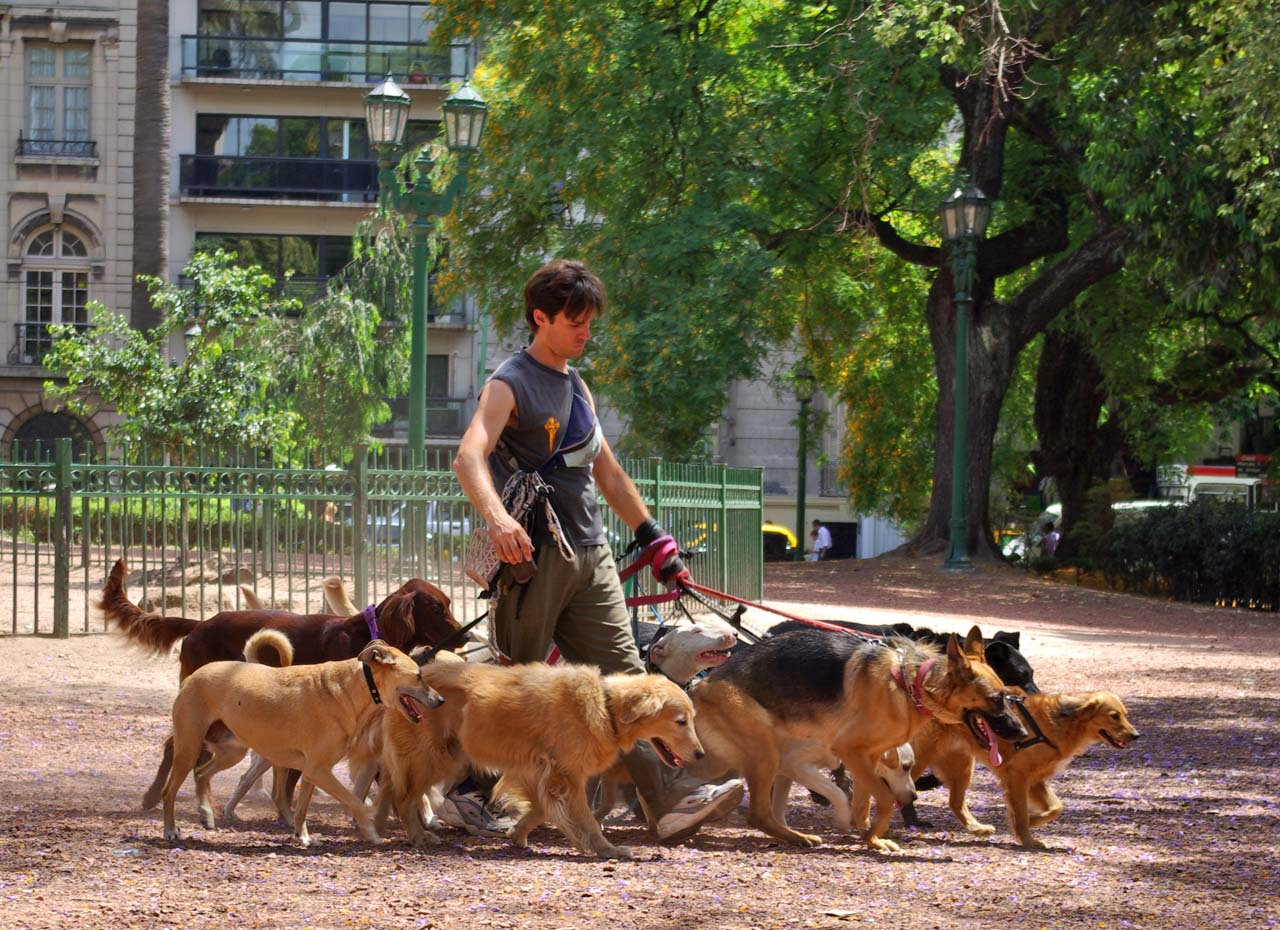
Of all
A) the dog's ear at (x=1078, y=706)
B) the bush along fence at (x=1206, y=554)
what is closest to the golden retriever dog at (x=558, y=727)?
the dog's ear at (x=1078, y=706)

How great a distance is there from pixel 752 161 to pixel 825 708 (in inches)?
723

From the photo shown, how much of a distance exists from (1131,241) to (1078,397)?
28.3 ft

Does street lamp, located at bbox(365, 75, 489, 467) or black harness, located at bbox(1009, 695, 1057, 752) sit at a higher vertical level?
street lamp, located at bbox(365, 75, 489, 467)

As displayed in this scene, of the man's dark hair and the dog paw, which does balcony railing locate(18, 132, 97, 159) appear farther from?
the dog paw

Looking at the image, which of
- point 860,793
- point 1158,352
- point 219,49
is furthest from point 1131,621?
point 219,49

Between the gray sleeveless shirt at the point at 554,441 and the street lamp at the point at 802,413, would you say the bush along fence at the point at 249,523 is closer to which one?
the gray sleeveless shirt at the point at 554,441

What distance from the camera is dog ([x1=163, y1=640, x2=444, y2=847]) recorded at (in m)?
6.37

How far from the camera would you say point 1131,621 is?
2133 centimetres

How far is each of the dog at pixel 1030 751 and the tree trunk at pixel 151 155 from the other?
24.4 m

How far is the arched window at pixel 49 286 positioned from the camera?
159 ft

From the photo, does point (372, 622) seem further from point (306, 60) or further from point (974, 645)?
point (306, 60)

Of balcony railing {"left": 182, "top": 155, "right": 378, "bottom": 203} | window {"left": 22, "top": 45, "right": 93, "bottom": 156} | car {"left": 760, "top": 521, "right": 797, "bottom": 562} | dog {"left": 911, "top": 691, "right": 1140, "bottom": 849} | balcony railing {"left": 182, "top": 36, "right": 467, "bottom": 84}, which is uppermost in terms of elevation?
balcony railing {"left": 182, "top": 36, "right": 467, "bottom": 84}

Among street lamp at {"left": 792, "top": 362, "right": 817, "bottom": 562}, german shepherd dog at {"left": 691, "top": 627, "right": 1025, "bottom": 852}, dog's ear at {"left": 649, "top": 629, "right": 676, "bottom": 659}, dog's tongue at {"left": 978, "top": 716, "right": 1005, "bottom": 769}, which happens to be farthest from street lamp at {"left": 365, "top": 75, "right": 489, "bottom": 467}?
street lamp at {"left": 792, "top": 362, "right": 817, "bottom": 562}

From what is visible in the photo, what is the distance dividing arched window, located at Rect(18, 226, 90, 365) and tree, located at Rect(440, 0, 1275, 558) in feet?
83.3
